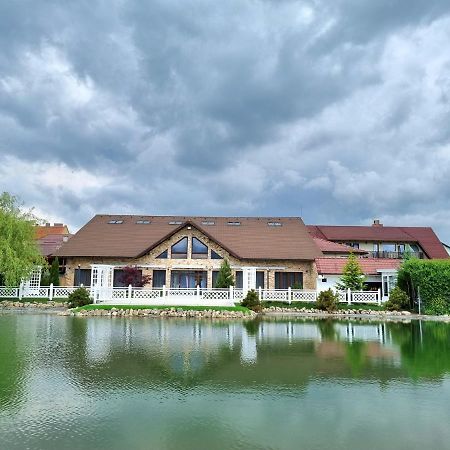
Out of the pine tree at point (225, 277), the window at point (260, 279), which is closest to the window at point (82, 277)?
the pine tree at point (225, 277)

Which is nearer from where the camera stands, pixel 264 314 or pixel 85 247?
pixel 264 314

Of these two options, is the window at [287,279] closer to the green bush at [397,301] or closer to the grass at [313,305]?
the grass at [313,305]

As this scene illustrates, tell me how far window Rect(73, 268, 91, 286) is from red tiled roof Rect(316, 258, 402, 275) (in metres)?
16.5

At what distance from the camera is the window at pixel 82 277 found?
3397cm

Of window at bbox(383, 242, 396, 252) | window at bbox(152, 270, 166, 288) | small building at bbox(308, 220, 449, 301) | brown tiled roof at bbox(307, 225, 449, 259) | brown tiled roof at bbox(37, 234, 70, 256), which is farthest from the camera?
window at bbox(383, 242, 396, 252)

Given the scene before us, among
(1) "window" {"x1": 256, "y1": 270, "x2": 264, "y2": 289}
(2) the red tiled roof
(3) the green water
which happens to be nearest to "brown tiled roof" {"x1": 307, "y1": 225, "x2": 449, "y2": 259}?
(2) the red tiled roof

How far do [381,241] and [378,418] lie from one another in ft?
134

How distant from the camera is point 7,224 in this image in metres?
29.2

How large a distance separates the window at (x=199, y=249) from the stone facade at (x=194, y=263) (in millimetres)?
214

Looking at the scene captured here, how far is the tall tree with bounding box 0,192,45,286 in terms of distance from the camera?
2859 cm

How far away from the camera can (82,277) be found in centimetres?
3419

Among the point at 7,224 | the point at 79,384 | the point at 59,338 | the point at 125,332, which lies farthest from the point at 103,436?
the point at 7,224

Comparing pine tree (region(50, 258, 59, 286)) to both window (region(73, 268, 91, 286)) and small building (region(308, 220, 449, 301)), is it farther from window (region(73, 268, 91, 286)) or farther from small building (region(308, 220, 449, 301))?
small building (region(308, 220, 449, 301))

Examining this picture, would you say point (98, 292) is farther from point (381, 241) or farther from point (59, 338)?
point (381, 241)
